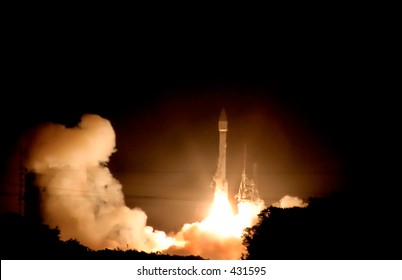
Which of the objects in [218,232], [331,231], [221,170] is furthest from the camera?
[221,170]

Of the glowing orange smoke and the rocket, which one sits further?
the rocket

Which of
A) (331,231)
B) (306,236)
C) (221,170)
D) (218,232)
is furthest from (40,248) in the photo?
(221,170)

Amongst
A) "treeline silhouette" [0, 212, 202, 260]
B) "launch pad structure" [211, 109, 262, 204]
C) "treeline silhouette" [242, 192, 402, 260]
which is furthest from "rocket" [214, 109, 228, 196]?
"treeline silhouette" [0, 212, 202, 260]

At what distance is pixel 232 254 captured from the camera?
144 ft

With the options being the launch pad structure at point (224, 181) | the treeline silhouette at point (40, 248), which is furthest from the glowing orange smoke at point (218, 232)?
the treeline silhouette at point (40, 248)

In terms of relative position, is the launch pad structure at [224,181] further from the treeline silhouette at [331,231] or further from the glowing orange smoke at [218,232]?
the treeline silhouette at [331,231]

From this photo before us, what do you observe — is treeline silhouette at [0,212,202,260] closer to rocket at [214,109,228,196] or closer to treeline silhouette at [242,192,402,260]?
treeline silhouette at [242,192,402,260]

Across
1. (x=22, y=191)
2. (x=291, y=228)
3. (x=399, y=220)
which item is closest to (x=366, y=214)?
(x=399, y=220)

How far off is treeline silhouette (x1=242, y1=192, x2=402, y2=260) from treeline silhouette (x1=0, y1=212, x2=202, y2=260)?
4214mm

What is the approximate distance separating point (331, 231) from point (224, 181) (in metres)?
25.6

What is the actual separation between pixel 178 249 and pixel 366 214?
2154 cm

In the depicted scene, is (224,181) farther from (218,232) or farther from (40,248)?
(40,248)

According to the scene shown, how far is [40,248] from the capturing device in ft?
84.9

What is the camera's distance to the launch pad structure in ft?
162
